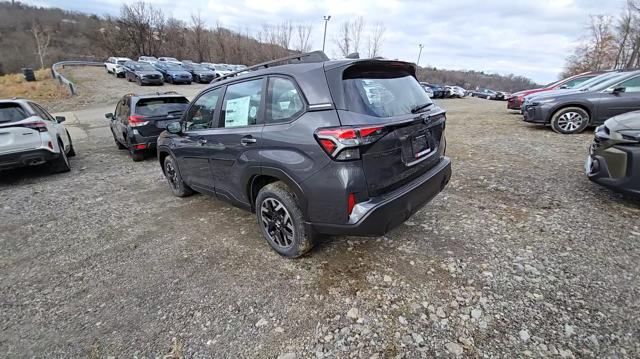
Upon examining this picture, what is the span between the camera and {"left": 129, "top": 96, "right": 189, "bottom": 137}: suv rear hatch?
21.8 ft

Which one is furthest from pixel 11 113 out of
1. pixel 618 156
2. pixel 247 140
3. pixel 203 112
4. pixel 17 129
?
pixel 618 156

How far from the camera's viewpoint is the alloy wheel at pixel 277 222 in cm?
277

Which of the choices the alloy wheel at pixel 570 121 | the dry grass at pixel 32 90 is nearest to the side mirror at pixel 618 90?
the alloy wheel at pixel 570 121

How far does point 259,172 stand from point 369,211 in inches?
43.5

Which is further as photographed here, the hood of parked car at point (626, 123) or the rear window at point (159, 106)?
the rear window at point (159, 106)

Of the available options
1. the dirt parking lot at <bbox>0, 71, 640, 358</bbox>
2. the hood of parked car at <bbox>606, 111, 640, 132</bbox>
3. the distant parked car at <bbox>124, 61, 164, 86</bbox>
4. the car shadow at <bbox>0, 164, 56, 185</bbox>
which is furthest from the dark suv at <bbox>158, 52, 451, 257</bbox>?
the distant parked car at <bbox>124, 61, 164, 86</bbox>

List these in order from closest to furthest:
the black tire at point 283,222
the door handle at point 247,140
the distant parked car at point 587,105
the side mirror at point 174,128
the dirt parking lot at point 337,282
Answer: the dirt parking lot at point 337,282 → the black tire at point 283,222 → the door handle at point 247,140 → the side mirror at point 174,128 → the distant parked car at point 587,105

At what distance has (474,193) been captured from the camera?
13.8 feet

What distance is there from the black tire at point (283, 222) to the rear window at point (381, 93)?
37.7 inches

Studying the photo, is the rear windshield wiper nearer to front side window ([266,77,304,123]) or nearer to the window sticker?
front side window ([266,77,304,123])

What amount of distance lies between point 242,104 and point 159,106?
5.07 meters

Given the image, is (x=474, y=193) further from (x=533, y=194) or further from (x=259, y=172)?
(x=259, y=172)

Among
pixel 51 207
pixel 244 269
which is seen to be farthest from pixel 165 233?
pixel 51 207

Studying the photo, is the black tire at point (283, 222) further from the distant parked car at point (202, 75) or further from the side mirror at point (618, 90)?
the distant parked car at point (202, 75)
